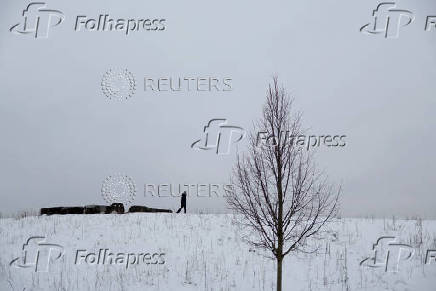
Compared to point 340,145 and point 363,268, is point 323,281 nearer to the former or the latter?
point 363,268

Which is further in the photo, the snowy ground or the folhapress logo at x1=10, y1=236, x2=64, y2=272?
the folhapress logo at x1=10, y1=236, x2=64, y2=272

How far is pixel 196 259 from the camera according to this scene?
17.6m

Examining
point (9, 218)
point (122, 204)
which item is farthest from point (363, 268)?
point (9, 218)

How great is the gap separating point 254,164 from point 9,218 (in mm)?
18363

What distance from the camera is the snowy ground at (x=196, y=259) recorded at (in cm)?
1570

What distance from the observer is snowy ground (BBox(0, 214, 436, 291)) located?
15.7 meters

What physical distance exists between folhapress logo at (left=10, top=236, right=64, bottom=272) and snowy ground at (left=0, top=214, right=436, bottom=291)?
0.05m

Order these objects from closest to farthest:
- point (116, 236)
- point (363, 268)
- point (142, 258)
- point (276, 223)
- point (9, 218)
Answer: point (276, 223) < point (363, 268) < point (142, 258) < point (116, 236) < point (9, 218)

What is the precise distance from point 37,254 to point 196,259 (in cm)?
699

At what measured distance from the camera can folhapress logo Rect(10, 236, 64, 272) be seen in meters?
17.0

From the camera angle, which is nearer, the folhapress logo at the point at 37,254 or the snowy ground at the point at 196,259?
the snowy ground at the point at 196,259

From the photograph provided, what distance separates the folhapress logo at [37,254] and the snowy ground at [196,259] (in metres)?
0.05

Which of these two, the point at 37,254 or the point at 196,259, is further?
the point at 37,254

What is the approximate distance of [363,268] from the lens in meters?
16.4
